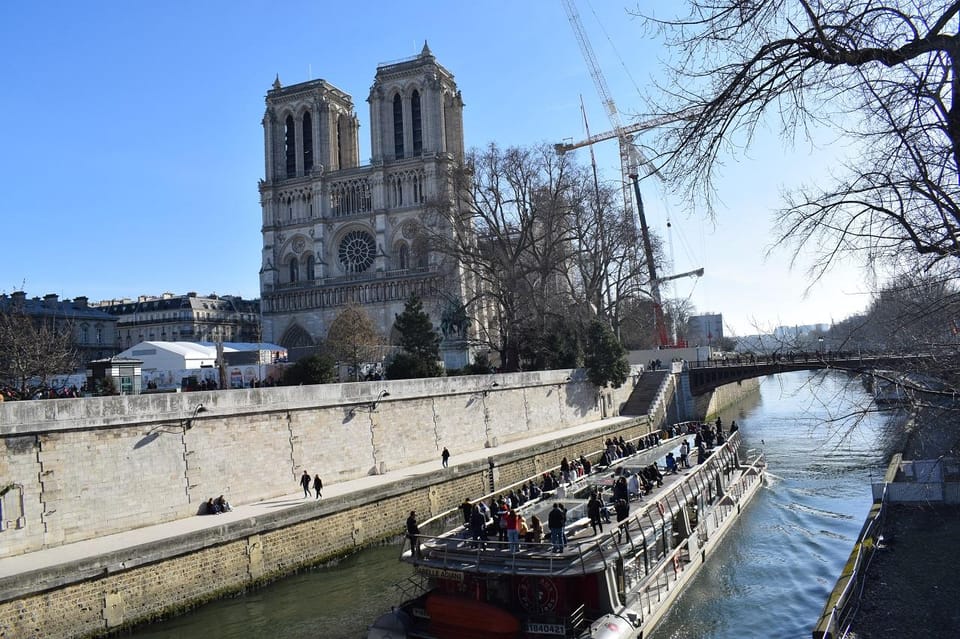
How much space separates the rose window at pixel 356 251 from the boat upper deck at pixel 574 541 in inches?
2047

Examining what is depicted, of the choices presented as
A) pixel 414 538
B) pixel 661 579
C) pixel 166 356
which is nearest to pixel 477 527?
pixel 414 538

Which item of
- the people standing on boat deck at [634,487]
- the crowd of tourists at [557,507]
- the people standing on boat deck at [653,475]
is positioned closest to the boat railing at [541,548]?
the crowd of tourists at [557,507]

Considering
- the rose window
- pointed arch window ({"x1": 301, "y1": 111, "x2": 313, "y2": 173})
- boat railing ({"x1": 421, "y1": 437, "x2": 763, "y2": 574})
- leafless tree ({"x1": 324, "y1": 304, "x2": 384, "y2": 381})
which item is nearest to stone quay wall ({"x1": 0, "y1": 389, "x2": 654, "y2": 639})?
boat railing ({"x1": 421, "y1": 437, "x2": 763, "y2": 574})

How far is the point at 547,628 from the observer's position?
11.8 metres

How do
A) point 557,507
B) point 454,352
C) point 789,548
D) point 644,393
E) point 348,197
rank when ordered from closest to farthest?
point 557,507 < point 789,548 < point 454,352 < point 644,393 < point 348,197

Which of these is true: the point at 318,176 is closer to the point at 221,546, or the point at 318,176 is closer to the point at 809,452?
the point at 809,452

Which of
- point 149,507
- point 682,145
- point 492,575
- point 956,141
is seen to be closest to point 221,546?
point 149,507

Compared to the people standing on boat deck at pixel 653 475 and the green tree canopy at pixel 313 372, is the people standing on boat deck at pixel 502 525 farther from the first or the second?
the green tree canopy at pixel 313 372

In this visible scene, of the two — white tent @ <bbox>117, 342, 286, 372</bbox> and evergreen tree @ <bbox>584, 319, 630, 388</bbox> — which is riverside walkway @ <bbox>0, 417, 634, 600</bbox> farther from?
evergreen tree @ <bbox>584, 319, 630, 388</bbox>

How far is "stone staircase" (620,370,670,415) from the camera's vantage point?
45.1 m

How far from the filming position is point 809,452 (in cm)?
3195

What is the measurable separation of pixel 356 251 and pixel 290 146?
13735 mm

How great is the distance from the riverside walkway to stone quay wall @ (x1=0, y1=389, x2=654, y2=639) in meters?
0.02

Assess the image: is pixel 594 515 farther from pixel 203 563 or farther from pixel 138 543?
pixel 138 543
